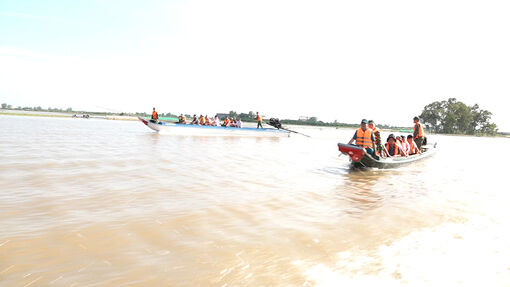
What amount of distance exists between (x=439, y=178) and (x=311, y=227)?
26.9 feet

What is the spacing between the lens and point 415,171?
11945mm

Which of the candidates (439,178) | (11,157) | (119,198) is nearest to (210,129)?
(11,157)

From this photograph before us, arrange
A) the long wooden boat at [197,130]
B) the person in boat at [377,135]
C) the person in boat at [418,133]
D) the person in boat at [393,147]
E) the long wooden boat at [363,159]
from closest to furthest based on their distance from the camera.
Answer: the long wooden boat at [363,159], the person in boat at [377,135], the person in boat at [393,147], the person in boat at [418,133], the long wooden boat at [197,130]

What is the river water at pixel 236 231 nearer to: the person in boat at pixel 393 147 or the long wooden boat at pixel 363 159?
the long wooden boat at pixel 363 159

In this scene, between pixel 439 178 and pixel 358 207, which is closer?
pixel 358 207

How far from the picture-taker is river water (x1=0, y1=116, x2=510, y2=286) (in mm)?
2990

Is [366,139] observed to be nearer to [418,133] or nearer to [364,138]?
[364,138]

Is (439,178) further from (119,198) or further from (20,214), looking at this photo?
(20,214)

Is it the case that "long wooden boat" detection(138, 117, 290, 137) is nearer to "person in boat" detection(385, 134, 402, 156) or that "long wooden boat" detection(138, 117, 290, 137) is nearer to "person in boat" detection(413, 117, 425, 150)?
"person in boat" detection(413, 117, 425, 150)

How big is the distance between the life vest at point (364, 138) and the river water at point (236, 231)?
2.77 meters

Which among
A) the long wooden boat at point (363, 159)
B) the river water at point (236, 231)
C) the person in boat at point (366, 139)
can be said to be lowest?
the river water at point (236, 231)

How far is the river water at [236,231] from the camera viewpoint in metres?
2.99

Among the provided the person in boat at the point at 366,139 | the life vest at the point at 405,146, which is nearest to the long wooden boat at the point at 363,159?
the person in boat at the point at 366,139

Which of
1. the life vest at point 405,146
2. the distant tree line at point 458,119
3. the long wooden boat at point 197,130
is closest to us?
the life vest at point 405,146
